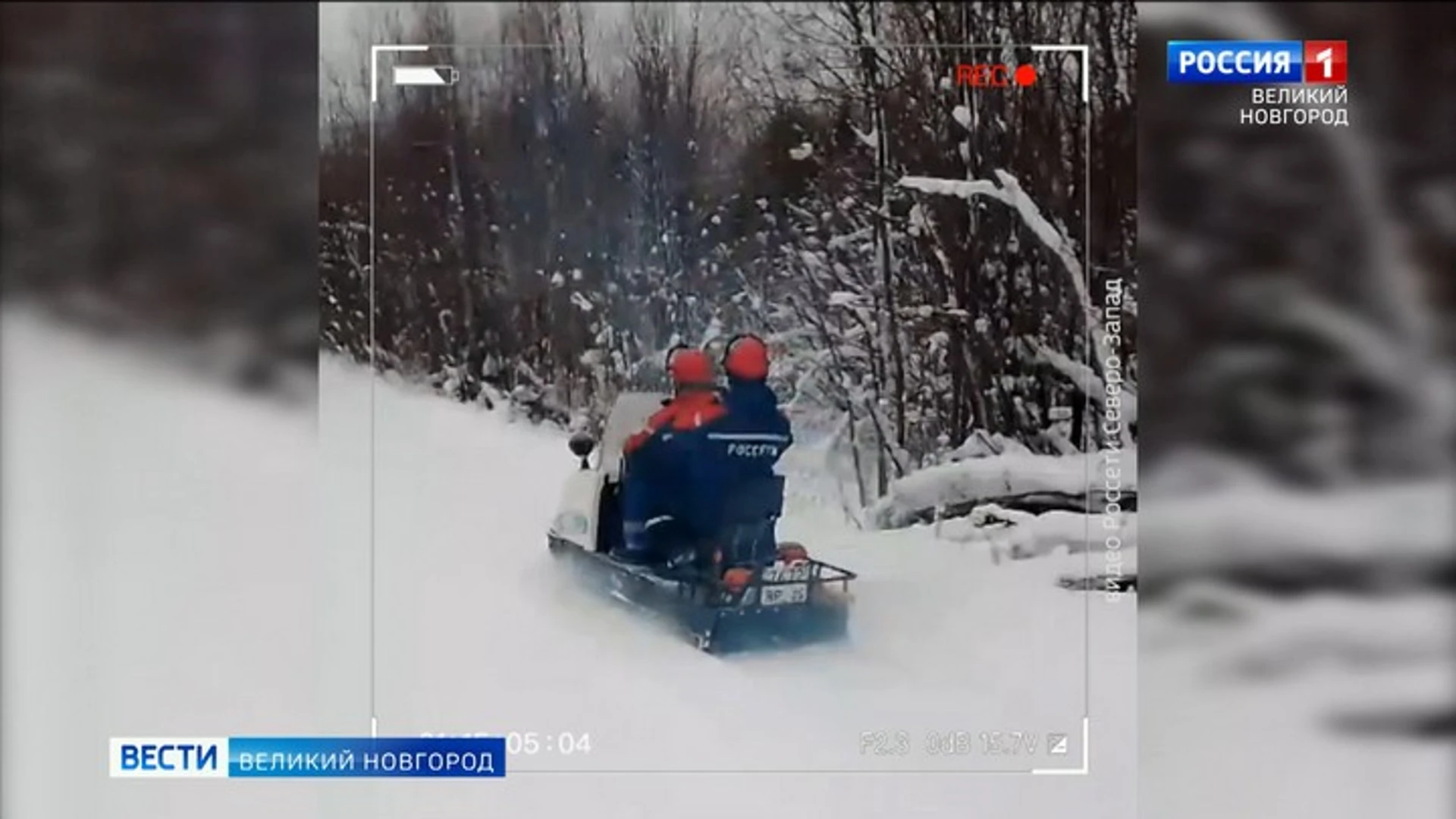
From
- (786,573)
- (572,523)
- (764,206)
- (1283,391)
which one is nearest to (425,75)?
(764,206)

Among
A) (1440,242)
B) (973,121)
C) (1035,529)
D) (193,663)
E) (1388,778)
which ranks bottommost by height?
(1388,778)

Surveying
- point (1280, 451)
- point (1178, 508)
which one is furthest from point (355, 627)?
point (1280, 451)

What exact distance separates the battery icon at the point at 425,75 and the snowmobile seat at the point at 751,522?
1.51 ft

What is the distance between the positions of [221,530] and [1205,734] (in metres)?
0.93

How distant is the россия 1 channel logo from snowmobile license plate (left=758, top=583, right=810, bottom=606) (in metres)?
0.58

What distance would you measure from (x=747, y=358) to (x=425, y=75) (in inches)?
15.4

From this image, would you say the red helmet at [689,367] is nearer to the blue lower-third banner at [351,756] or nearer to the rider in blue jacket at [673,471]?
the rider in blue jacket at [673,471]

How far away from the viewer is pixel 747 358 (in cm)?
112

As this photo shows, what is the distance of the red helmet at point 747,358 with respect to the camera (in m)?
1.12

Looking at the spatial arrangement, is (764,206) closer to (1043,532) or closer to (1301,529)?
(1043,532)

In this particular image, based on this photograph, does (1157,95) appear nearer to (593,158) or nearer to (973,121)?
(973,121)

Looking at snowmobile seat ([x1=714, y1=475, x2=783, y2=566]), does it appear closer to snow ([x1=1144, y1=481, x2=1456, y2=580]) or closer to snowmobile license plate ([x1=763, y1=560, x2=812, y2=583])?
snowmobile license plate ([x1=763, y1=560, x2=812, y2=583])

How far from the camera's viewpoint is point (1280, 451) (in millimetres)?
1120

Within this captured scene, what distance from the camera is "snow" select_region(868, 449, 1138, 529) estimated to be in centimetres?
112
